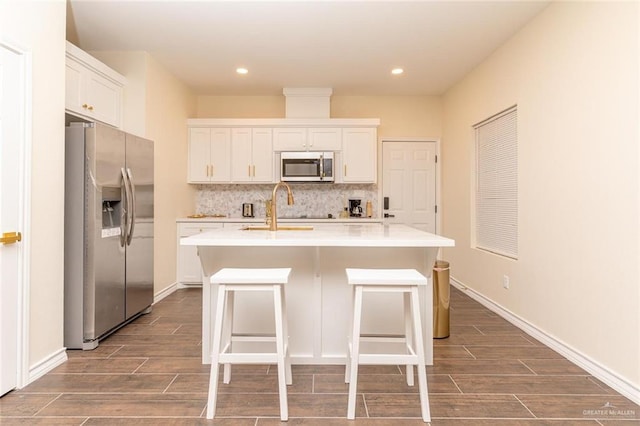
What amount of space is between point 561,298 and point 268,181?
3659mm

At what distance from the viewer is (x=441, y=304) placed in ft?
9.80

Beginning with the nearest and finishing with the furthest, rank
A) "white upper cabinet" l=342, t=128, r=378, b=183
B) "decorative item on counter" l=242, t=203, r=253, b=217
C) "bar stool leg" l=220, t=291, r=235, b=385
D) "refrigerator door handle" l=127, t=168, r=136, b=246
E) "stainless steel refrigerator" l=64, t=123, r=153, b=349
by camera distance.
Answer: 1. "bar stool leg" l=220, t=291, r=235, b=385
2. "stainless steel refrigerator" l=64, t=123, r=153, b=349
3. "refrigerator door handle" l=127, t=168, r=136, b=246
4. "white upper cabinet" l=342, t=128, r=378, b=183
5. "decorative item on counter" l=242, t=203, r=253, b=217

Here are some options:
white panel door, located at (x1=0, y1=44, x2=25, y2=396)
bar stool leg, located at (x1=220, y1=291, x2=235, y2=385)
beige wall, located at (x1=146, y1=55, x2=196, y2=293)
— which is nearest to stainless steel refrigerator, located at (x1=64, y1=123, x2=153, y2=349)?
white panel door, located at (x1=0, y1=44, x2=25, y2=396)

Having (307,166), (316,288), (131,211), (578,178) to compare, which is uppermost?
(307,166)

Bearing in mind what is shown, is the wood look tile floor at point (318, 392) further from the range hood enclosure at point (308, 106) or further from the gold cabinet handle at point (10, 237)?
the range hood enclosure at point (308, 106)

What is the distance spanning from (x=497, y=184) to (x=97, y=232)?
368 cm

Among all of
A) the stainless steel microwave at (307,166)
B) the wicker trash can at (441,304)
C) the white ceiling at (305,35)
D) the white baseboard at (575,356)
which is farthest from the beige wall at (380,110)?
the wicker trash can at (441,304)

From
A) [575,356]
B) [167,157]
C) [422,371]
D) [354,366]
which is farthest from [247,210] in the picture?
[575,356]

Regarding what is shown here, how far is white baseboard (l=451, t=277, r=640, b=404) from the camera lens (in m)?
2.10

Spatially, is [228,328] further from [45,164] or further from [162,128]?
[162,128]

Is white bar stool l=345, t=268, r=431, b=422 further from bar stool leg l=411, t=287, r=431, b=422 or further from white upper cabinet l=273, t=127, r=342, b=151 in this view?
white upper cabinet l=273, t=127, r=342, b=151

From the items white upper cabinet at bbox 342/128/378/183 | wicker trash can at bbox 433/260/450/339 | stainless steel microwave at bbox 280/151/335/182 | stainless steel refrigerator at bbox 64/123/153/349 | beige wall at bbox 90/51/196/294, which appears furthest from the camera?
white upper cabinet at bbox 342/128/378/183

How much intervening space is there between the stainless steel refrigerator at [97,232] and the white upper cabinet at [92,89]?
0.46 m

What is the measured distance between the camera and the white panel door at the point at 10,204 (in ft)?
6.75
